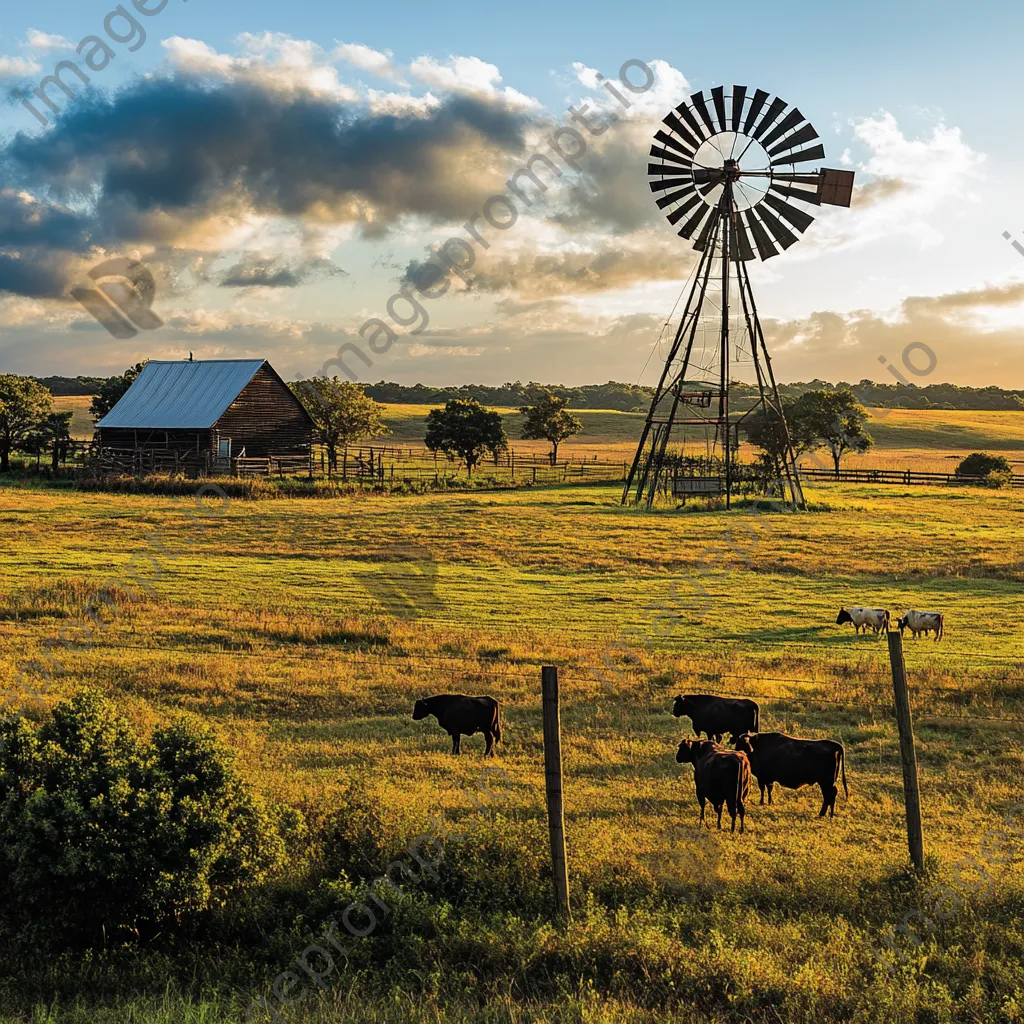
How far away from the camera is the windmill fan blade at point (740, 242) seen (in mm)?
48781

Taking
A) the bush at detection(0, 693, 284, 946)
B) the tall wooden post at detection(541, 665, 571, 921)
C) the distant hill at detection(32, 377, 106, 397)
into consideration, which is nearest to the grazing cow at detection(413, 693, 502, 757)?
the bush at detection(0, 693, 284, 946)

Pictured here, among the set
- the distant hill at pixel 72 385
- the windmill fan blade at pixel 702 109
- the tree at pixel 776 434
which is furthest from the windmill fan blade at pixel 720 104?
the distant hill at pixel 72 385

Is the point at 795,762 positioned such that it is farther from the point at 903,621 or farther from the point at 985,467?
the point at 985,467

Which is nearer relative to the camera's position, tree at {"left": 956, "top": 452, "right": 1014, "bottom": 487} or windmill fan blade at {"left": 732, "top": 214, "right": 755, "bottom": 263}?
windmill fan blade at {"left": 732, "top": 214, "right": 755, "bottom": 263}

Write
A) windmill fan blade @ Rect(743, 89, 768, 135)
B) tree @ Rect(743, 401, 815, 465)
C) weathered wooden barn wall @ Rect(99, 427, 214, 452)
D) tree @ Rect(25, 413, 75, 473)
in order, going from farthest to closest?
tree @ Rect(25, 413, 75, 473) → tree @ Rect(743, 401, 815, 465) → weathered wooden barn wall @ Rect(99, 427, 214, 452) → windmill fan blade @ Rect(743, 89, 768, 135)

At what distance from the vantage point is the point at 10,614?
20.2m

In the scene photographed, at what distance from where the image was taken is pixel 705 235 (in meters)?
49.5

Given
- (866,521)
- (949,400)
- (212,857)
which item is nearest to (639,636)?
(212,857)

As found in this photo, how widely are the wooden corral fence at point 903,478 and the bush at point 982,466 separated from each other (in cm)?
102

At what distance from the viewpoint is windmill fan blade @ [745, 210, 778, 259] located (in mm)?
48062

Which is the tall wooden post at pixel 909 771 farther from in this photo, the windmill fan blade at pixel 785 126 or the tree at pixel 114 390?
the tree at pixel 114 390

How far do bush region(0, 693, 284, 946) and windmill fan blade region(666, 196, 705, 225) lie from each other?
47337mm

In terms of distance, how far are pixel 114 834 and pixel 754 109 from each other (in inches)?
1875

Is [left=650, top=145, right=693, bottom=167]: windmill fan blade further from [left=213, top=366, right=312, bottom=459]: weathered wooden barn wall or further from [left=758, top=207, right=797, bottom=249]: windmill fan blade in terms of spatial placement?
[left=213, top=366, right=312, bottom=459]: weathered wooden barn wall
